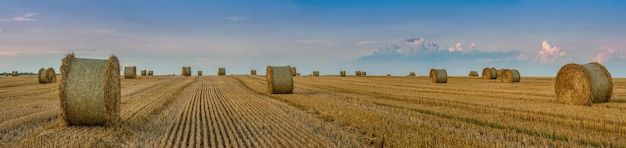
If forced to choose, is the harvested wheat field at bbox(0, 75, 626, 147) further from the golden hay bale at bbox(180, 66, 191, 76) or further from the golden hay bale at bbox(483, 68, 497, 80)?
the golden hay bale at bbox(180, 66, 191, 76)

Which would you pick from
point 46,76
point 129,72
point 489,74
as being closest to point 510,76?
point 489,74

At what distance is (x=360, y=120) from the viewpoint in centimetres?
901

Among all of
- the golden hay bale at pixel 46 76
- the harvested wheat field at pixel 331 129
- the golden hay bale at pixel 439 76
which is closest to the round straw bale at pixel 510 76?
the golden hay bale at pixel 439 76

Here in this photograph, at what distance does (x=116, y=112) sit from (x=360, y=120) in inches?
190

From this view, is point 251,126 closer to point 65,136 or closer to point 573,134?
point 65,136

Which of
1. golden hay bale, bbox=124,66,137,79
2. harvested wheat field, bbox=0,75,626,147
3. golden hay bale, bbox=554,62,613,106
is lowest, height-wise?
harvested wheat field, bbox=0,75,626,147

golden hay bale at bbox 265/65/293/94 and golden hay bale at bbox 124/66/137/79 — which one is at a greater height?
golden hay bale at bbox 124/66/137/79

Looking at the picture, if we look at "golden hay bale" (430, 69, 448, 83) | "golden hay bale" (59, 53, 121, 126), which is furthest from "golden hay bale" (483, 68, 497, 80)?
"golden hay bale" (59, 53, 121, 126)

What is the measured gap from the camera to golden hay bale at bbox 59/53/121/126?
871 cm

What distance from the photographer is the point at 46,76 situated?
31.9 meters

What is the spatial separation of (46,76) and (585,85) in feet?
105

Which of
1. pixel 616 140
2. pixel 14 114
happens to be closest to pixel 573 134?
pixel 616 140

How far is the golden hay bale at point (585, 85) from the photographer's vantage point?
12.6 meters

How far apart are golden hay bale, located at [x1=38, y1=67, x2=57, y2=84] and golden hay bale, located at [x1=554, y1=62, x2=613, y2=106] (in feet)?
102
